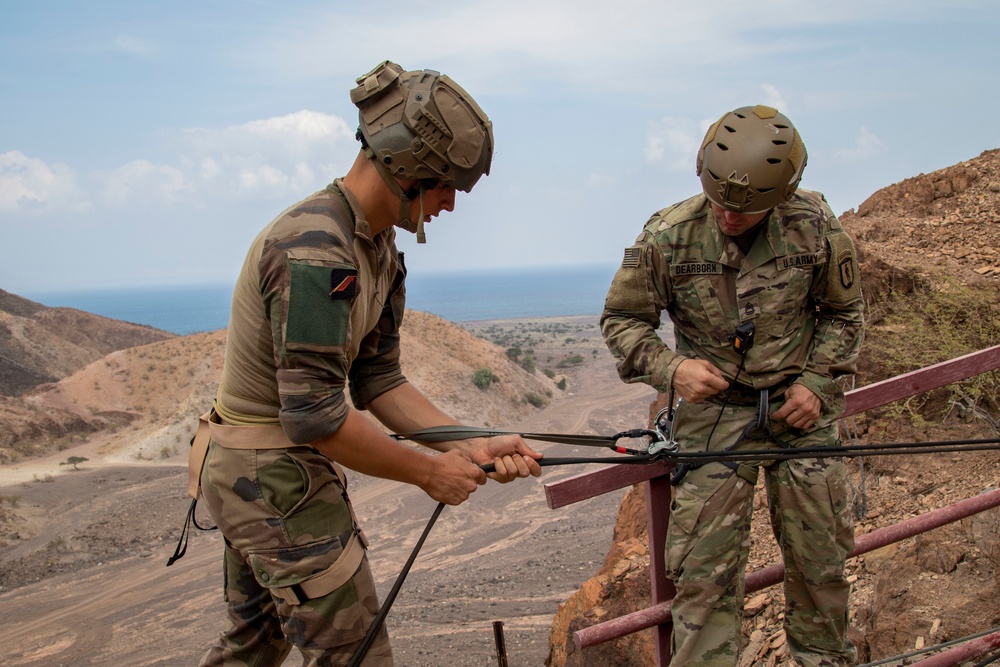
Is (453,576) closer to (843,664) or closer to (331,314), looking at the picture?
(843,664)

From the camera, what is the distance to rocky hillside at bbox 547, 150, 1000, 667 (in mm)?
4727

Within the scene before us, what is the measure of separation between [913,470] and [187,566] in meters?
12.6

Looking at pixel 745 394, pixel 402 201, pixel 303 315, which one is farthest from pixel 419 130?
pixel 745 394

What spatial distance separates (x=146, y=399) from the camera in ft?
92.5

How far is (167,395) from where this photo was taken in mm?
27938

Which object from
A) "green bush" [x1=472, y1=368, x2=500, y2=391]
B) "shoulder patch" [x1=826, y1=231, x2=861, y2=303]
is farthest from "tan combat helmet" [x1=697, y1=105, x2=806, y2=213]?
"green bush" [x1=472, y1=368, x2=500, y2=391]

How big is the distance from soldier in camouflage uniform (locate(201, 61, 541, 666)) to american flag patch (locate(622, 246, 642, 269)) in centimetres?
96

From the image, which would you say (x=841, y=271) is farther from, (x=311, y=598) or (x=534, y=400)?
(x=534, y=400)

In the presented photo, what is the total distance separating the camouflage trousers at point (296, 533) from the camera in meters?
2.50

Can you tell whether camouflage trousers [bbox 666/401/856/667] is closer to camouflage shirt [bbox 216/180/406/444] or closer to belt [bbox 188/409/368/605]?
belt [bbox 188/409/368/605]

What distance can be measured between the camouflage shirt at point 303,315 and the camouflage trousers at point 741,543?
1465mm

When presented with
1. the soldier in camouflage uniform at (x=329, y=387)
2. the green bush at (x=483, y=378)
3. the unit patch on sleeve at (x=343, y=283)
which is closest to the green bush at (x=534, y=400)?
the green bush at (x=483, y=378)

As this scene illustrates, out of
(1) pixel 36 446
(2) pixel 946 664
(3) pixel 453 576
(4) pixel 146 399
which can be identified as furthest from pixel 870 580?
(4) pixel 146 399

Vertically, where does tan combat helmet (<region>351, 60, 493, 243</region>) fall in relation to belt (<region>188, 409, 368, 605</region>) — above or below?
above
